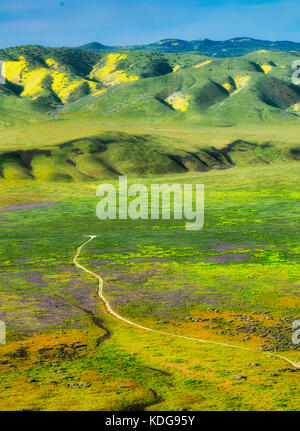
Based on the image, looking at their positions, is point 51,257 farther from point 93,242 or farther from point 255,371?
point 255,371

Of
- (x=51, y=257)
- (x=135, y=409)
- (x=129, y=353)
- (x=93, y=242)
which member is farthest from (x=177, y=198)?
(x=135, y=409)

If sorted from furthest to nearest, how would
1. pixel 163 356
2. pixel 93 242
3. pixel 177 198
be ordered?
1. pixel 177 198
2. pixel 93 242
3. pixel 163 356

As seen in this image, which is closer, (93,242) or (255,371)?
(255,371)

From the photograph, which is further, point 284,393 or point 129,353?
point 129,353

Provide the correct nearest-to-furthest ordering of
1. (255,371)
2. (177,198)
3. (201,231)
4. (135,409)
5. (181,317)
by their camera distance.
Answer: (135,409) → (255,371) → (181,317) → (201,231) → (177,198)

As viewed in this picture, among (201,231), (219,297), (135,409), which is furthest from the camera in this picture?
(201,231)
